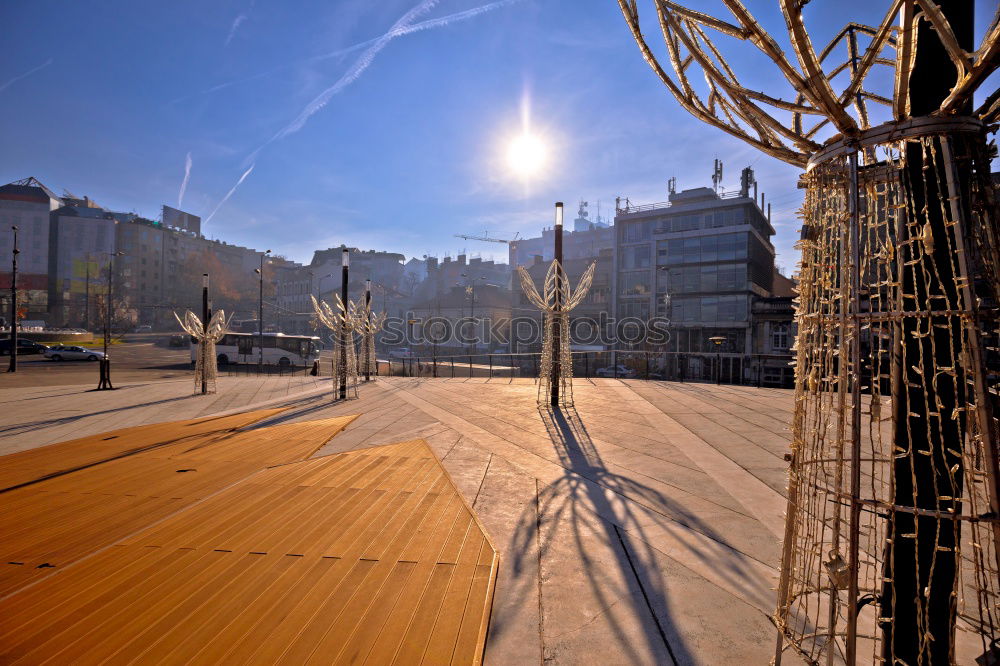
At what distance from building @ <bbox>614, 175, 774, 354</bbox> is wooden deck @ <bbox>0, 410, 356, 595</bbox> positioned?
119ft

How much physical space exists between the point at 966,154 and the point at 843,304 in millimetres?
730

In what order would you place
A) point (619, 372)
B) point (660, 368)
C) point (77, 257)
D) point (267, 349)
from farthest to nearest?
point (77, 257)
point (660, 368)
point (619, 372)
point (267, 349)

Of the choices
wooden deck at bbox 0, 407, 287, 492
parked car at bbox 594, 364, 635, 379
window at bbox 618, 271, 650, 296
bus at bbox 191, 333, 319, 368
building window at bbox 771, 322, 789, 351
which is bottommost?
parked car at bbox 594, 364, 635, 379

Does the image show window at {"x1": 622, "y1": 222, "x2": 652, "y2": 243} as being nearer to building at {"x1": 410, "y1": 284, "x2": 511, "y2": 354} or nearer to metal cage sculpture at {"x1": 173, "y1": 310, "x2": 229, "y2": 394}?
building at {"x1": 410, "y1": 284, "x2": 511, "y2": 354}

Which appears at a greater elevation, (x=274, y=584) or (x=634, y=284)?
(x=634, y=284)

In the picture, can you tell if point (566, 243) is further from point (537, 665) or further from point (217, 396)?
point (537, 665)

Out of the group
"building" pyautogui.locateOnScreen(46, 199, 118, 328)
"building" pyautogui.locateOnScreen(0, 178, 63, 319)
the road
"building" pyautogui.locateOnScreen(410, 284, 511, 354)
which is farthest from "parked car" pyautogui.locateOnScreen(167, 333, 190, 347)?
"building" pyautogui.locateOnScreen(0, 178, 63, 319)

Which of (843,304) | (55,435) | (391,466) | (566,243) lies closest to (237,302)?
(566,243)

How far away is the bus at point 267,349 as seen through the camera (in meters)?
33.3

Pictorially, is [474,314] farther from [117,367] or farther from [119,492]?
[119,492]

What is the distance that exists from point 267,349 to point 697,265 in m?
38.9

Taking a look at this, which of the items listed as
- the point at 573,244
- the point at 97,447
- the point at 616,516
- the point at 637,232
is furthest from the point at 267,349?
the point at 573,244

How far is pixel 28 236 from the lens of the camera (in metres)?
62.5

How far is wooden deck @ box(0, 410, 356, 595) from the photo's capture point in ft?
12.2
